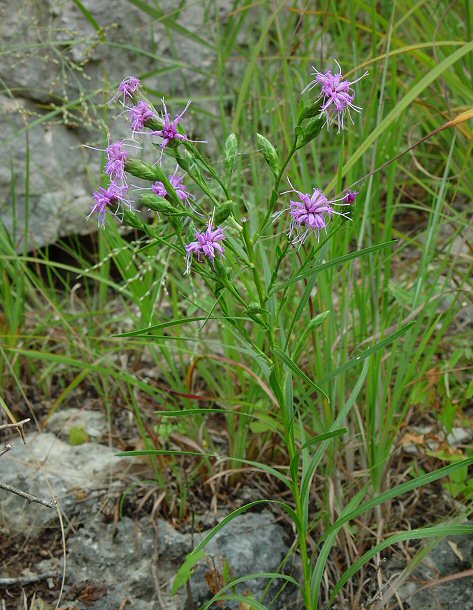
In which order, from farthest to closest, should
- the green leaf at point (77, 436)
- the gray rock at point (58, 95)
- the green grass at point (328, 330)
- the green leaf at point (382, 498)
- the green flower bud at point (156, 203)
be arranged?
the gray rock at point (58, 95), the green leaf at point (77, 436), the green grass at point (328, 330), the green leaf at point (382, 498), the green flower bud at point (156, 203)

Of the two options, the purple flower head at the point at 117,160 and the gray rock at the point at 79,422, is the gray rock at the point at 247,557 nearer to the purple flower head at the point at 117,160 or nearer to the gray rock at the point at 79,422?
the gray rock at the point at 79,422

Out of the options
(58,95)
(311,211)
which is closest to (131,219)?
(311,211)

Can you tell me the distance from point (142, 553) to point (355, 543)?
46cm

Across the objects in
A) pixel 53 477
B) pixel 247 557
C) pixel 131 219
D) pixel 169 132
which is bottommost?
pixel 247 557

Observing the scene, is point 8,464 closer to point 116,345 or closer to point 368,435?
point 116,345

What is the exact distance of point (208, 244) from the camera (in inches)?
37.6

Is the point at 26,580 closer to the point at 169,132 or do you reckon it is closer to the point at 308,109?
the point at 169,132

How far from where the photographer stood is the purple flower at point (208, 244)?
0.95 metres

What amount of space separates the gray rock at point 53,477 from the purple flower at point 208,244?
81cm

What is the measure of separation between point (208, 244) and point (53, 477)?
101cm

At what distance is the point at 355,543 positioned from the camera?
1.44m

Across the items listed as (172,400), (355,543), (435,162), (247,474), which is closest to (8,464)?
(172,400)

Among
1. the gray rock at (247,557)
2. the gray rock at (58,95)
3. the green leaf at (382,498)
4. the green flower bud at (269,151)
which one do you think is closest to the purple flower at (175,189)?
the green flower bud at (269,151)

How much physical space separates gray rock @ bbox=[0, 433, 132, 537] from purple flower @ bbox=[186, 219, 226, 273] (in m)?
0.81
